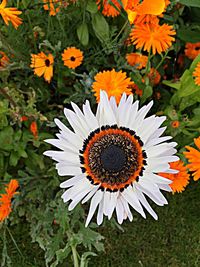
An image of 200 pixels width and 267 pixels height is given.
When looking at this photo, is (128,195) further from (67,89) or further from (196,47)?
(196,47)

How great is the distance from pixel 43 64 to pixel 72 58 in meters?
0.07

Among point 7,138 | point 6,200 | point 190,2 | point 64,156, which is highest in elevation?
point 190,2

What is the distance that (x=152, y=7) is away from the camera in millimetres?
939

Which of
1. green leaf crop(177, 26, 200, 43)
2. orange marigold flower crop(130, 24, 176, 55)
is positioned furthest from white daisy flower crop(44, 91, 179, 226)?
green leaf crop(177, 26, 200, 43)

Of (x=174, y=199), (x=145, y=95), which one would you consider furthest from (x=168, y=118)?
(x=174, y=199)

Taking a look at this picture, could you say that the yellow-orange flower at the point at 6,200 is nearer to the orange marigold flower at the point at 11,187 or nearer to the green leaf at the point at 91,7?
the orange marigold flower at the point at 11,187

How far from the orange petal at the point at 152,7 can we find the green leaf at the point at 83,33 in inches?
11.3

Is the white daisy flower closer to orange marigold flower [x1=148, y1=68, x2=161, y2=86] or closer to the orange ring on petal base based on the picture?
the orange ring on petal base

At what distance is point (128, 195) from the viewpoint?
96 cm

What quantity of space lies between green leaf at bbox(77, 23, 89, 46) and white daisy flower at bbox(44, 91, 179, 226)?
1.09 ft

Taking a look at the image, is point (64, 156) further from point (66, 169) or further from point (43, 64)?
point (43, 64)

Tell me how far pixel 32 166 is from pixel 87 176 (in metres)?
0.40

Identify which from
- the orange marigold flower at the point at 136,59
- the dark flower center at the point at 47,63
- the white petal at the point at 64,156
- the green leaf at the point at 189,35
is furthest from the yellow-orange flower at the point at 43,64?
the green leaf at the point at 189,35

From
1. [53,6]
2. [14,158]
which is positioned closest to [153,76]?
[53,6]
